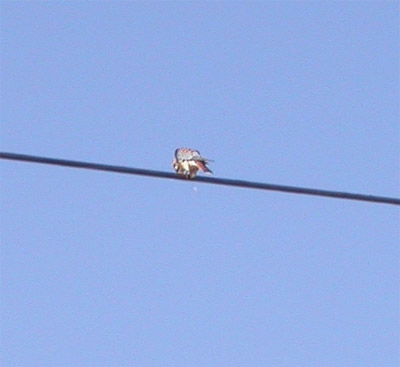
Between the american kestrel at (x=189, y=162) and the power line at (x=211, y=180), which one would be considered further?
the american kestrel at (x=189, y=162)

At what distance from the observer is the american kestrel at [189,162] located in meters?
18.3

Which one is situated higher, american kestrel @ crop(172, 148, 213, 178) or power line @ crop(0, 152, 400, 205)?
american kestrel @ crop(172, 148, 213, 178)

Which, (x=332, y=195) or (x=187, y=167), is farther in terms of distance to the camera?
(x=187, y=167)

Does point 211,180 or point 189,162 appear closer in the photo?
point 211,180

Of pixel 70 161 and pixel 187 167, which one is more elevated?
pixel 187 167

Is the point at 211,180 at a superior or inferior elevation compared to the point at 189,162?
inferior

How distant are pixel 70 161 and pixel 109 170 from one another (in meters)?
0.40

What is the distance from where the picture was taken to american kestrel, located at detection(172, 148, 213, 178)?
18308mm

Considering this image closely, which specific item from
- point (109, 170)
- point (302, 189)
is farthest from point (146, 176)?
point (302, 189)

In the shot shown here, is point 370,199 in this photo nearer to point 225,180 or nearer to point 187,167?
point 225,180

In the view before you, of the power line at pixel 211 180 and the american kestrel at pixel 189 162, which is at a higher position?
the american kestrel at pixel 189 162

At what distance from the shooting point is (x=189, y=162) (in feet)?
60.8

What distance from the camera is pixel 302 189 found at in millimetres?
14219

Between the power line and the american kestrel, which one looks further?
the american kestrel
